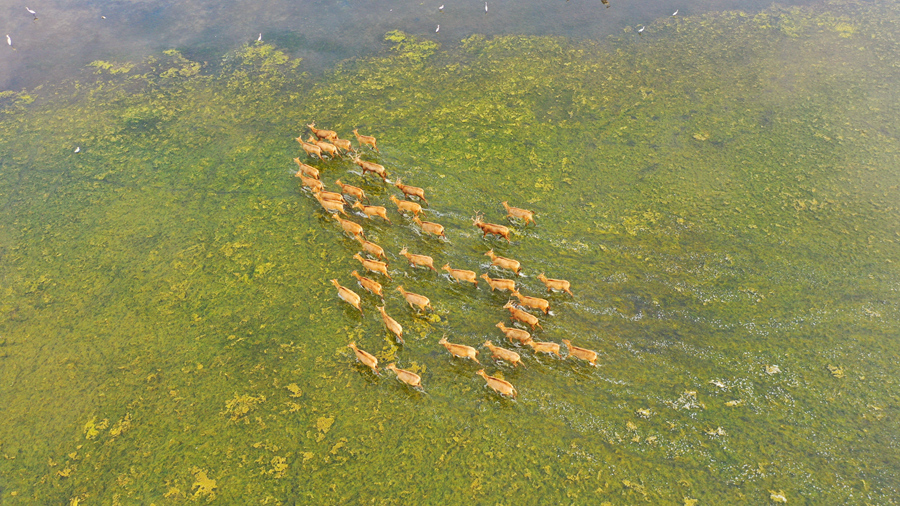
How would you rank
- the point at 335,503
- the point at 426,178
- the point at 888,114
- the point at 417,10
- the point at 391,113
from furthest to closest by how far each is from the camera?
the point at 417,10, the point at 391,113, the point at 888,114, the point at 426,178, the point at 335,503

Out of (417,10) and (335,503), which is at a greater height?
(417,10)

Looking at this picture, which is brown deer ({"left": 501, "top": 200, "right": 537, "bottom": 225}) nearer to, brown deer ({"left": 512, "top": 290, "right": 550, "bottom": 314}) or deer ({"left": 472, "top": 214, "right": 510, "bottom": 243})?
deer ({"left": 472, "top": 214, "right": 510, "bottom": 243})

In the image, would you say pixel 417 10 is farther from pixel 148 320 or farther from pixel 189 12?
pixel 148 320

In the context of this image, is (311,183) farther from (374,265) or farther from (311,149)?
(374,265)

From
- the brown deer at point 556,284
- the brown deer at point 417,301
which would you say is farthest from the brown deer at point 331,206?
the brown deer at point 556,284

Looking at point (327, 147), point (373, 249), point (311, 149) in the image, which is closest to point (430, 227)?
point (373, 249)

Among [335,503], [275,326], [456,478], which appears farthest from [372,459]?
[275,326]

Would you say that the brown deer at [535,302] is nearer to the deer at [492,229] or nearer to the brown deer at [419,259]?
the deer at [492,229]
